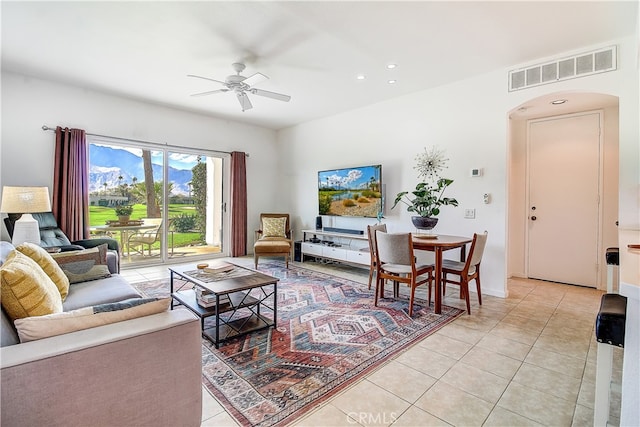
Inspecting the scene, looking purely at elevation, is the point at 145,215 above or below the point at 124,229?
above

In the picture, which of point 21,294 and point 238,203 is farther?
point 238,203

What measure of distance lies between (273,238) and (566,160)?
452 centimetres

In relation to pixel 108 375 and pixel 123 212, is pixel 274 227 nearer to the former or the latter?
pixel 123 212

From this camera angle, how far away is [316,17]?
262 cm

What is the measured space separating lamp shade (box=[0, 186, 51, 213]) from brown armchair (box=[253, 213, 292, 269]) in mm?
2678

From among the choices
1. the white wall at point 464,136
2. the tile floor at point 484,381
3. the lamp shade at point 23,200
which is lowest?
the tile floor at point 484,381

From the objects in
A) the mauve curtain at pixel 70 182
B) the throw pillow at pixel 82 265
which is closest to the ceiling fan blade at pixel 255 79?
the throw pillow at pixel 82 265

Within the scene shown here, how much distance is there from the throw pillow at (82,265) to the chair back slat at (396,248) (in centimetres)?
264

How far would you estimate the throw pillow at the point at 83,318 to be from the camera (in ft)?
3.60

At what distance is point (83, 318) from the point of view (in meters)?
1.19

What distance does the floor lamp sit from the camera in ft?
9.67

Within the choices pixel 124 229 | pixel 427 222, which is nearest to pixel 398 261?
pixel 427 222

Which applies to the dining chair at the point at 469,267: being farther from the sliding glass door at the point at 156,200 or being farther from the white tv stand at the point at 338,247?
the sliding glass door at the point at 156,200

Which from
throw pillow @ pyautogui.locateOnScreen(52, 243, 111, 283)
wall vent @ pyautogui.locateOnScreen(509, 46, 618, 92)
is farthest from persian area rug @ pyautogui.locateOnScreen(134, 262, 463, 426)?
wall vent @ pyautogui.locateOnScreen(509, 46, 618, 92)
